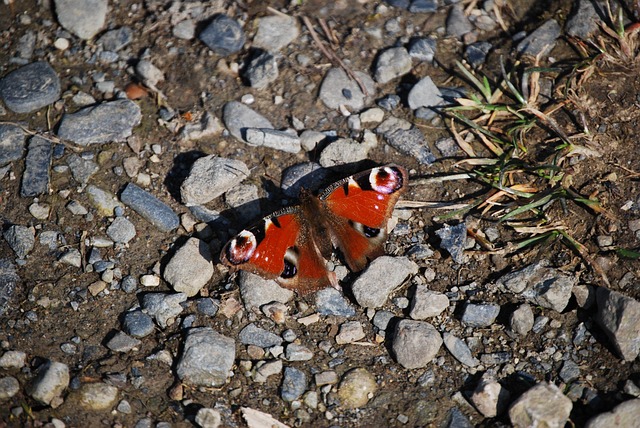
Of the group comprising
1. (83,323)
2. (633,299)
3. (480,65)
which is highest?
(480,65)

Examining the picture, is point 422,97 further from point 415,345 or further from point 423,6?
point 415,345

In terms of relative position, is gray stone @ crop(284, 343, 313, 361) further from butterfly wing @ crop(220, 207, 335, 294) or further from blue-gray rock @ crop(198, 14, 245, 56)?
blue-gray rock @ crop(198, 14, 245, 56)

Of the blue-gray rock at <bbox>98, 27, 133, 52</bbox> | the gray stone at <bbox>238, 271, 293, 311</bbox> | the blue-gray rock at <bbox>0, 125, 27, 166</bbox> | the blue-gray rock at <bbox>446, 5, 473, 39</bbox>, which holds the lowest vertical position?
the gray stone at <bbox>238, 271, 293, 311</bbox>

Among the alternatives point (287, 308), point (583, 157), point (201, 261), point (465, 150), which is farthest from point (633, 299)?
point (201, 261)

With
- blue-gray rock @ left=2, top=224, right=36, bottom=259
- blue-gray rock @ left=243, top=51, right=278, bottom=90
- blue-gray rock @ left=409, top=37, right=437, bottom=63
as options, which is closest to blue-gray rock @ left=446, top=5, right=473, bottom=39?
blue-gray rock @ left=409, top=37, right=437, bottom=63

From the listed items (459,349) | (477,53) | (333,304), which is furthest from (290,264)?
(477,53)

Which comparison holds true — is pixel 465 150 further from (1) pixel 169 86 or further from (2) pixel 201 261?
(1) pixel 169 86

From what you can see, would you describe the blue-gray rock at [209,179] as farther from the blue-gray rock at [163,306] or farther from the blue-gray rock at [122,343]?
the blue-gray rock at [122,343]
